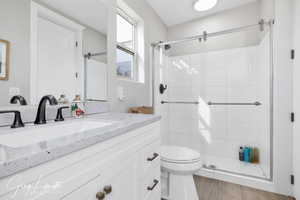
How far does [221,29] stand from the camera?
2568mm

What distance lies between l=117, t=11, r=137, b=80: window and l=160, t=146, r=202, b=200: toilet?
1087mm

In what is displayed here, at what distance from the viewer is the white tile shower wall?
2.26 meters

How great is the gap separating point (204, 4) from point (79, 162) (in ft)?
8.61

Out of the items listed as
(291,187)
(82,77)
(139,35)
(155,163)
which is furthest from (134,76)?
(291,187)

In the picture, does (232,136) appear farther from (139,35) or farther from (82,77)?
(82,77)

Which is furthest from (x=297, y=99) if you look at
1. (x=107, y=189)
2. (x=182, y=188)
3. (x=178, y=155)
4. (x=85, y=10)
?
(x=85, y=10)

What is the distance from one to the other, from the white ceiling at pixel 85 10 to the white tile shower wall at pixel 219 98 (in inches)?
65.2

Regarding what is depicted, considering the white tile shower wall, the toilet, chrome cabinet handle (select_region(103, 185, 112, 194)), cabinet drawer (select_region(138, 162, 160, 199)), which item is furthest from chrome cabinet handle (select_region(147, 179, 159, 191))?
the white tile shower wall

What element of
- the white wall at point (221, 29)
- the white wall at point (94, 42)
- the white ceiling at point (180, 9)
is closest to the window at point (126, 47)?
the white wall at point (94, 42)

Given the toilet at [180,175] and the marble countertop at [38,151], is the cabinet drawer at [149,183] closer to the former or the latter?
the toilet at [180,175]

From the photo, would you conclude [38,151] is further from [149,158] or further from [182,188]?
[182,188]

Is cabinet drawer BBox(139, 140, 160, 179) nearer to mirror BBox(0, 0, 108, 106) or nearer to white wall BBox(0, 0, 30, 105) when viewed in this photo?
mirror BBox(0, 0, 108, 106)

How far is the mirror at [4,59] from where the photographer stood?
0.74 meters

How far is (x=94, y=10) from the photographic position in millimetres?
1300
